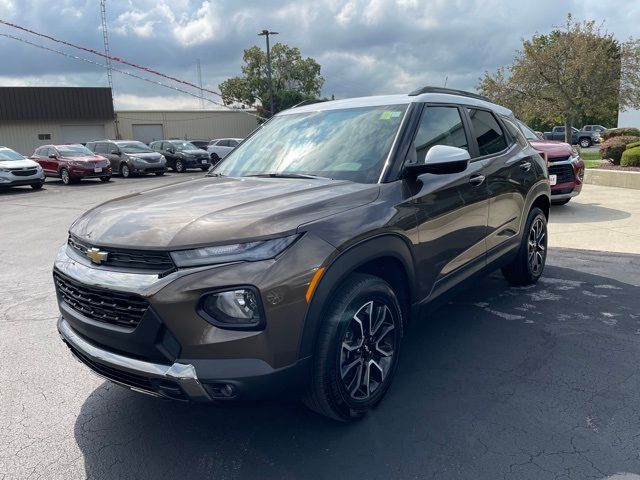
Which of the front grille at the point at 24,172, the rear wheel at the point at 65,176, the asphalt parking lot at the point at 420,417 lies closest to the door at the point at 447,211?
the asphalt parking lot at the point at 420,417

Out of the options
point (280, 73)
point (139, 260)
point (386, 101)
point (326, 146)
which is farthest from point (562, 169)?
point (280, 73)

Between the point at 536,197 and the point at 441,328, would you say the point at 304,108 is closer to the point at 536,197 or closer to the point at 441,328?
the point at 441,328

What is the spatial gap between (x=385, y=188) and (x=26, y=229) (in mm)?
9534

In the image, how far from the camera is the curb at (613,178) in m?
12.3

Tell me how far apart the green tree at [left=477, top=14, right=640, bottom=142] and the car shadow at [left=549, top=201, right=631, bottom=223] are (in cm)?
1567

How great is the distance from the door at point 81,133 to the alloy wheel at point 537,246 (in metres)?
42.2

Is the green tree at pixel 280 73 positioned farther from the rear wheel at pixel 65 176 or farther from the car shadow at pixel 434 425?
the car shadow at pixel 434 425

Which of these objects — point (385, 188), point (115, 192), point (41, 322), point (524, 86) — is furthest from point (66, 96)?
point (385, 188)

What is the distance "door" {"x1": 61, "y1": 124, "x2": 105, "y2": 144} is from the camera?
1651 inches

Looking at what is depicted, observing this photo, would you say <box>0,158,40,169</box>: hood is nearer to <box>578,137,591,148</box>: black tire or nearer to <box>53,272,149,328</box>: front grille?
<box>53,272,149,328</box>: front grille

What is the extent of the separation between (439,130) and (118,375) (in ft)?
8.84

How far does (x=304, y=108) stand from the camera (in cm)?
447

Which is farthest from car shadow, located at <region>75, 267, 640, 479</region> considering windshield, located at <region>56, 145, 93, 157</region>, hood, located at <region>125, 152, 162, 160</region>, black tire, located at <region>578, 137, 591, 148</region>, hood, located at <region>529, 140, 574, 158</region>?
black tire, located at <region>578, 137, 591, 148</region>

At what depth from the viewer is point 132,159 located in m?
22.9
